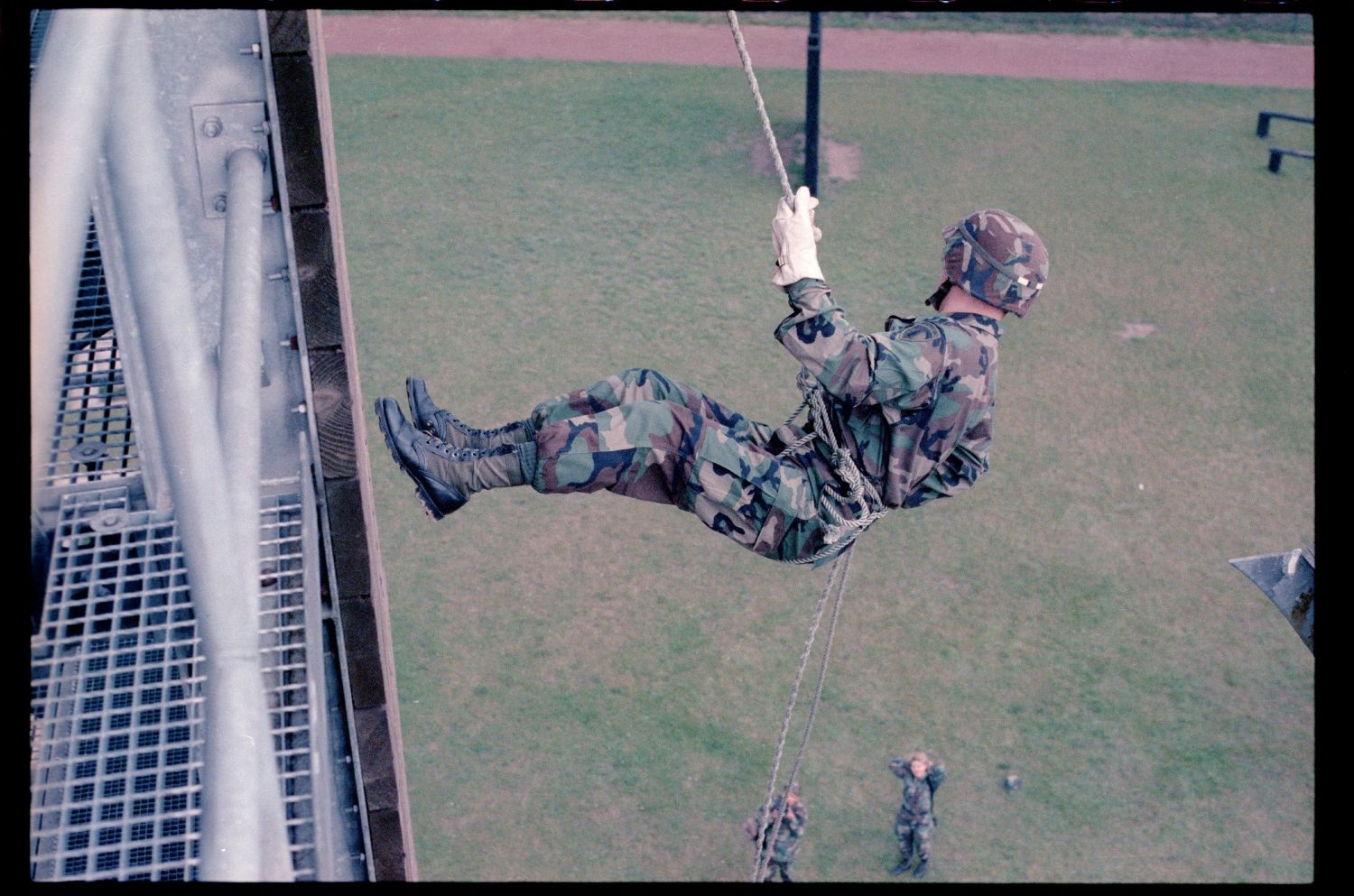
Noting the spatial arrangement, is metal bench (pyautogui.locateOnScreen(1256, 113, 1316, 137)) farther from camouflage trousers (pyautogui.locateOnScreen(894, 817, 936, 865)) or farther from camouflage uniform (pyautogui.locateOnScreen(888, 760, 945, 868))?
camouflage trousers (pyautogui.locateOnScreen(894, 817, 936, 865))

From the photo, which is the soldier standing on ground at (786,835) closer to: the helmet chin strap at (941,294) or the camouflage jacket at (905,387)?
the camouflage jacket at (905,387)

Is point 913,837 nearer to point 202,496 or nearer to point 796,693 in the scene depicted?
point 796,693

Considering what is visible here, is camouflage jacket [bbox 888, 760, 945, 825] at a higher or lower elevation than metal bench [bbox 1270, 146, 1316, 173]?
lower

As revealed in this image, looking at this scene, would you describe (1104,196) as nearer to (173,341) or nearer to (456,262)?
(456,262)

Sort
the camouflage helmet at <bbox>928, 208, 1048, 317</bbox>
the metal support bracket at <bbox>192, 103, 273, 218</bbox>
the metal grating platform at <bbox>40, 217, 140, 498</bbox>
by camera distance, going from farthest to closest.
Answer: the camouflage helmet at <bbox>928, 208, 1048, 317</bbox>
the metal grating platform at <bbox>40, 217, 140, 498</bbox>
the metal support bracket at <bbox>192, 103, 273, 218</bbox>

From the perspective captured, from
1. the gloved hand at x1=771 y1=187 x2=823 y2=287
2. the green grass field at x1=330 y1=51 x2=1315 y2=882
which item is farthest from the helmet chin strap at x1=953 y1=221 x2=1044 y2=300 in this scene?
the green grass field at x1=330 y1=51 x2=1315 y2=882

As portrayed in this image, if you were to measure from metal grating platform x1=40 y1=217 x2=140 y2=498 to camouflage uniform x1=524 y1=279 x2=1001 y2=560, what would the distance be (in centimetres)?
170

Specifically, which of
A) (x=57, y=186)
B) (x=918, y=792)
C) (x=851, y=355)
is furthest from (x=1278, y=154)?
(x=57, y=186)

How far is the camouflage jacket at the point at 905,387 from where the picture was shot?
5.79 m

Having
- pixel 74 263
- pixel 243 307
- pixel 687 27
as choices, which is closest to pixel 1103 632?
pixel 243 307

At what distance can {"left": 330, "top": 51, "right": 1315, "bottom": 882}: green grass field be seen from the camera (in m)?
11.3

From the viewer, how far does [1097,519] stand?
13.9m

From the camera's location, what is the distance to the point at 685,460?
6238 mm

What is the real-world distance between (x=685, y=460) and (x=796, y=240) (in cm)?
111
